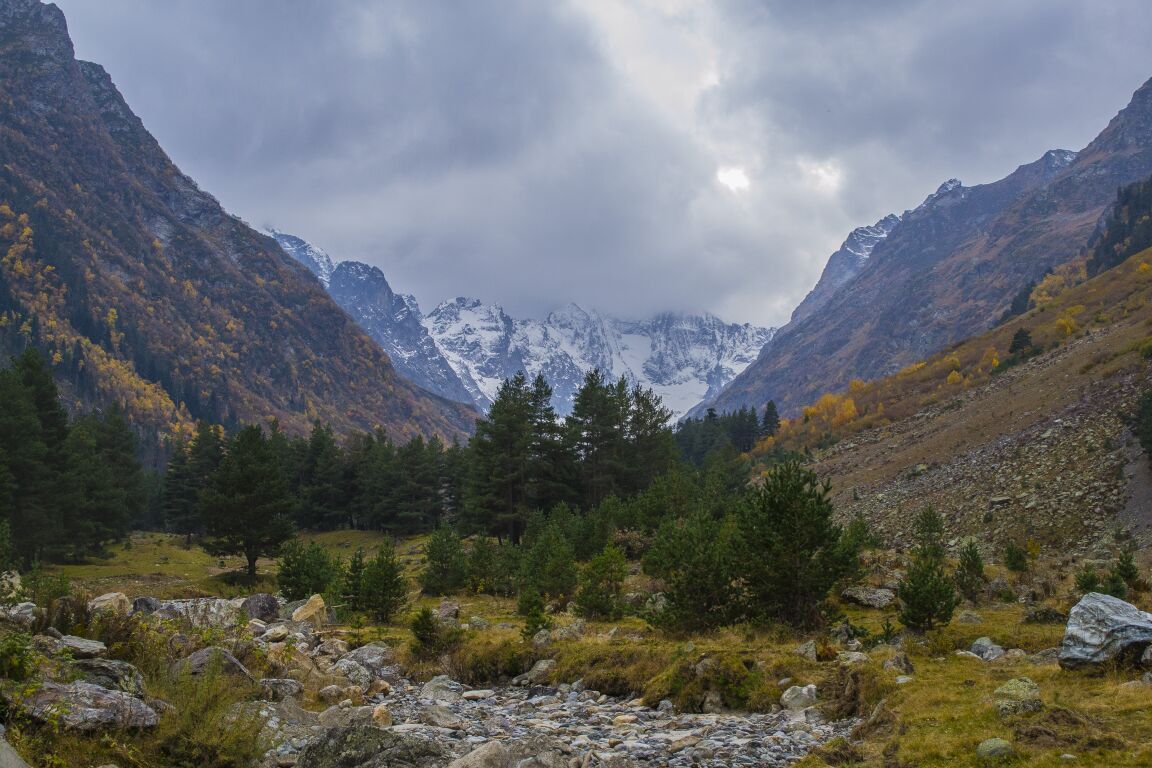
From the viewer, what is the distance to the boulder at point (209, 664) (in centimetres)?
980

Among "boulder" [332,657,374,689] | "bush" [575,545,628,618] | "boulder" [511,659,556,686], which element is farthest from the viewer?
"bush" [575,545,628,618]

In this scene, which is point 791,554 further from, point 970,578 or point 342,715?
point 342,715

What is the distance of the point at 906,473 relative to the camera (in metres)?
56.2

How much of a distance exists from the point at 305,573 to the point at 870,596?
69.2ft

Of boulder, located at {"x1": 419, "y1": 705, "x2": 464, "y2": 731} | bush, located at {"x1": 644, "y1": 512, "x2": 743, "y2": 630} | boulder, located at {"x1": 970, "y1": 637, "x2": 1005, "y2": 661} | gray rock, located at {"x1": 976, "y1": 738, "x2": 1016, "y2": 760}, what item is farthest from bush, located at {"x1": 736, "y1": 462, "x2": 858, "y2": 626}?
gray rock, located at {"x1": 976, "y1": 738, "x2": 1016, "y2": 760}

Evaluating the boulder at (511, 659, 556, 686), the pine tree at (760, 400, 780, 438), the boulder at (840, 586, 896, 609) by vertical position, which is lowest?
the boulder at (511, 659, 556, 686)

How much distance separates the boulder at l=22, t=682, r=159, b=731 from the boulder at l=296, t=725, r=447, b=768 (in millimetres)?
2074

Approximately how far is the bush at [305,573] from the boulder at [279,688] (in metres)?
14.5

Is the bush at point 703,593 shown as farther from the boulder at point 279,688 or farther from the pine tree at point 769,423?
the pine tree at point 769,423

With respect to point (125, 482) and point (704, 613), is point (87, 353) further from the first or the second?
point (704, 613)

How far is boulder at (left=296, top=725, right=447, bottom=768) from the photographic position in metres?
7.93

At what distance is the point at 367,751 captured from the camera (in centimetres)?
798

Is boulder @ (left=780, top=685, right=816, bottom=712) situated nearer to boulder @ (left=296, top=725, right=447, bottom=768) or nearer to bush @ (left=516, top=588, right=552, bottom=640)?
boulder @ (left=296, top=725, right=447, bottom=768)

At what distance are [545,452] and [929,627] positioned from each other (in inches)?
1743
